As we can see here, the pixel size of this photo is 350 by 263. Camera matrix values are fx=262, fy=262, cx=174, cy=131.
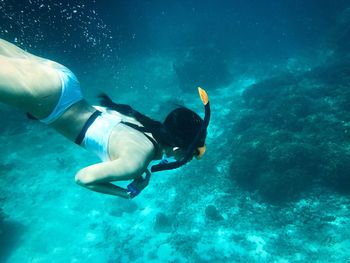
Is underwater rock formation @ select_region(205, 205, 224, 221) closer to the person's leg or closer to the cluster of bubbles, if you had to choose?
the person's leg

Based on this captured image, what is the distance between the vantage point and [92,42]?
44156 mm

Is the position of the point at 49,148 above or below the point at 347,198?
below

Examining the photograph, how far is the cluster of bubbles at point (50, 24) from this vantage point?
2880 centimetres

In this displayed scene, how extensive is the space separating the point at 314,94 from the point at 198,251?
12.9 metres

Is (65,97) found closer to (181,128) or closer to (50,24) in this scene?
(181,128)

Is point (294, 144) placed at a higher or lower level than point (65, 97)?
higher

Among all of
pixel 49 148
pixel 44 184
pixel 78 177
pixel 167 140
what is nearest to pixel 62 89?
pixel 78 177

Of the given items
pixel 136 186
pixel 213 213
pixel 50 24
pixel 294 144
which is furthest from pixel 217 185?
pixel 50 24

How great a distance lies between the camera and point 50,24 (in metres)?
33.1

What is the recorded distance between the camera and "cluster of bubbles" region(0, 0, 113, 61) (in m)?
28.8

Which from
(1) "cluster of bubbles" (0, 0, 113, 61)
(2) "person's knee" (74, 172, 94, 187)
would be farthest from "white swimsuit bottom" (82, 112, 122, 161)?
(1) "cluster of bubbles" (0, 0, 113, 61)

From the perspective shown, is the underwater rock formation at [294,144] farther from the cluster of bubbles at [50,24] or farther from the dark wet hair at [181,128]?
the cluster of bubbles at [50,24]

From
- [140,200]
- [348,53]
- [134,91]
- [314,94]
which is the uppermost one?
[348,53]

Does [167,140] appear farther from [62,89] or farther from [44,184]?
[44,184]
